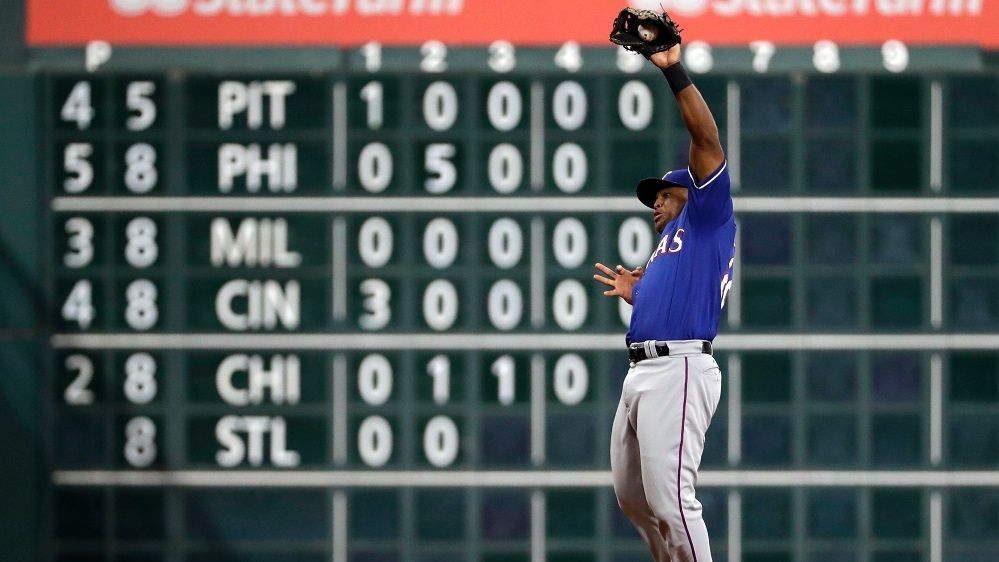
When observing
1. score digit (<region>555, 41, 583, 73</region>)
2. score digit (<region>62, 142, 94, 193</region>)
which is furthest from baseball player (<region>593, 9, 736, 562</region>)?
score digit (<region>62, 142, 94, 193</region>)

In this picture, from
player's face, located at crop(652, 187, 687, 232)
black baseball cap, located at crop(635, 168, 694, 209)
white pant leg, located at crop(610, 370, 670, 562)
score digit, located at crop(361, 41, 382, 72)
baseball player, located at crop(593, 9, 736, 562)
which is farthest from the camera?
score digit, located at crop(361, 41, 382, 72)

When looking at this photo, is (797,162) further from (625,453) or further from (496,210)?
(625,453)

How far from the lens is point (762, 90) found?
7371mm

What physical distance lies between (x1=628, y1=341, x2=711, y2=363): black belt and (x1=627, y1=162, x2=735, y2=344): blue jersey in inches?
1.0

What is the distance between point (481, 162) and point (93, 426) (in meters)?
2.13

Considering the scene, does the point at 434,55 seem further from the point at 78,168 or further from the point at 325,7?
the point at 78,168

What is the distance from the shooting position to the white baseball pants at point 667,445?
5316 millimetres

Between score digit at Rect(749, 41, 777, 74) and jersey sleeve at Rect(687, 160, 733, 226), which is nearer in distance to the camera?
jersey sleeve at Rect(687, 160, 733, 226)

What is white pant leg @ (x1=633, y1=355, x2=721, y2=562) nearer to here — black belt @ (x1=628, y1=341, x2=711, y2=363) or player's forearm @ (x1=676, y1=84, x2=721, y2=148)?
black belt @ (x1=628, y1=341, x2=711, y2=363)

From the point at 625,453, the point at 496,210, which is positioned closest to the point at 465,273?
the point at 496,210

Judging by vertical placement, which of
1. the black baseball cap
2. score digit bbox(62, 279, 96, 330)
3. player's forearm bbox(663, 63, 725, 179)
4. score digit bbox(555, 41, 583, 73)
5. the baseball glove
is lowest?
score digit bbox(62, 279, 96, 330)

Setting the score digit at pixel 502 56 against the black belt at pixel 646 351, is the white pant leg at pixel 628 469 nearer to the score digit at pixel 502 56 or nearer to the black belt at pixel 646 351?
the black belt at pixel 646 351

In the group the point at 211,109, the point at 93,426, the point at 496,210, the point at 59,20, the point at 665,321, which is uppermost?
the point at 59,20

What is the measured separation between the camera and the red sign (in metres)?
8.06
